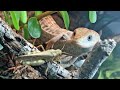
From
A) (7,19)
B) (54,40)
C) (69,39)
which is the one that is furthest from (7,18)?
(69,39)

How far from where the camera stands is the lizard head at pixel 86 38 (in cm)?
221

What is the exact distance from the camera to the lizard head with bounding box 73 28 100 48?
221 centimetres

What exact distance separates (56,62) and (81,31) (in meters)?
0.30

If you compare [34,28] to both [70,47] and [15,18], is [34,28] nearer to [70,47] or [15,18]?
[15,18]

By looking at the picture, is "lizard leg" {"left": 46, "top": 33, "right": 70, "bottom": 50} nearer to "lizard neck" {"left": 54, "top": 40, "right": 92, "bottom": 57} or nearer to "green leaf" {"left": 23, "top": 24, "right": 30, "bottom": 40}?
"lizard neck" {"left": 54, "top": 40, "right": 92, "bottom": 57}

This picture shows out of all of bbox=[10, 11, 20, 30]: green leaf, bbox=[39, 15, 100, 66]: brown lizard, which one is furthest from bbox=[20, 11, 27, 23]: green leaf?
bbox=[39, 15, 100, 66]: brown lizard

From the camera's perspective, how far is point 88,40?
2.22m

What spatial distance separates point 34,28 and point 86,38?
0.40 meters

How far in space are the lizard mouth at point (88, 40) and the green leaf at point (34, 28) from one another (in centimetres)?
31
